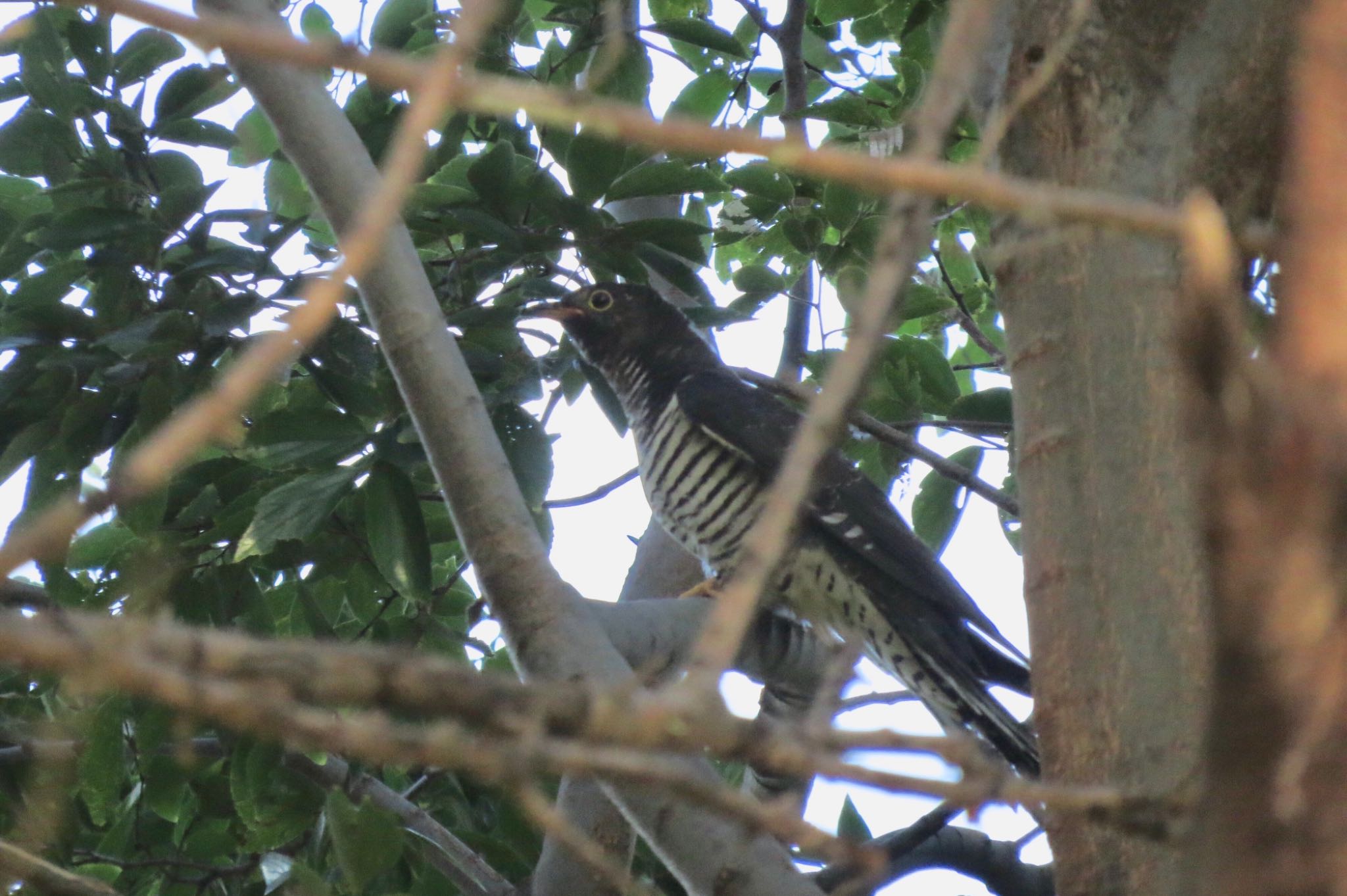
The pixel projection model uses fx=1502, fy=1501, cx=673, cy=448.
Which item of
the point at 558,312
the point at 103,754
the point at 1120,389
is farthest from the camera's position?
the point at 558,312

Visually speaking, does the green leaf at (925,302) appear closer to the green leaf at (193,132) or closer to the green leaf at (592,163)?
the green leaf at (592,163)

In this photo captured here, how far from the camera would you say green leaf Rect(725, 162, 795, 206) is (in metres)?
3.73

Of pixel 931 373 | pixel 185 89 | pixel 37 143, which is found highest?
pixel 931 373

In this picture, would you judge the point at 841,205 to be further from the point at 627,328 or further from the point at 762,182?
the point at 627,328

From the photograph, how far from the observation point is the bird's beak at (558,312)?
445cm

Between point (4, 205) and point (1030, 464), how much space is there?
2459 millimetres

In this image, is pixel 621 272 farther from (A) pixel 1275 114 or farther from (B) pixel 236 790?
(A) pixel 1275 114

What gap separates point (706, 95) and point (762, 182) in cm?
95

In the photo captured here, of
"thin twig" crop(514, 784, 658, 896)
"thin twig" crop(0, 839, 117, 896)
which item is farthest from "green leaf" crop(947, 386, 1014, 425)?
"thin twig" crop(514, 784, 658, 896)

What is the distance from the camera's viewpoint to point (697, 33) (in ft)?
11.9

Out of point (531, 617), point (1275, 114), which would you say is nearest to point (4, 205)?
point (531, 617)

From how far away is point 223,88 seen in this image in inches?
133

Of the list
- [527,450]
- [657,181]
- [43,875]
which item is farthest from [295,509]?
[43,875]

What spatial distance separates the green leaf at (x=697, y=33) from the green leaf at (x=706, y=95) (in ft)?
2.76
